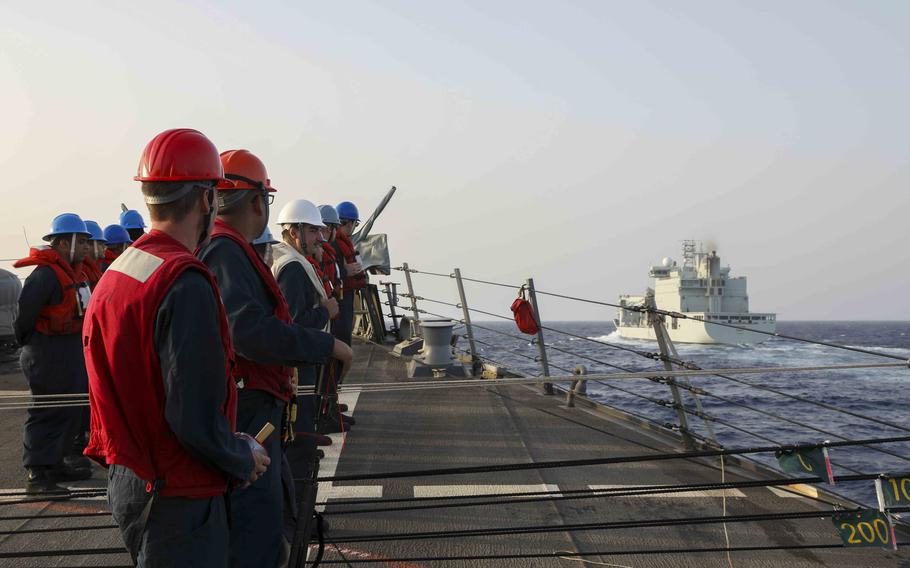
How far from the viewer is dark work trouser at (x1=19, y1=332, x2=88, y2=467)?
536 cm

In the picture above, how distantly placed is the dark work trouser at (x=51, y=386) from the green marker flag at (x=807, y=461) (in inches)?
193

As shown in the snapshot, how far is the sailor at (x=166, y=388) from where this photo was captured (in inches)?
71.4

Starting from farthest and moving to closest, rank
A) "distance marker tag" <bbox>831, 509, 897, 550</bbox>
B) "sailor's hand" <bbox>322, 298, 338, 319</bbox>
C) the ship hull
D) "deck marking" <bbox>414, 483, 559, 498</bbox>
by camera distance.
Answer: the ship hull, "deck marking" <bbox>414, 483, 559, 498</bbox>, "sailor's hand" <bbox>322, 298, 338, 319</bbox>, "distance marker tag" <bbox>831, 509, 897, 550</bbox>

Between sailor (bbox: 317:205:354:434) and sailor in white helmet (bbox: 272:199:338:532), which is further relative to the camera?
sailor (bbox: 317:205:354:434)

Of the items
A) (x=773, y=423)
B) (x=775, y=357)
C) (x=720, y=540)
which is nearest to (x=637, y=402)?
(x=773, y=423)

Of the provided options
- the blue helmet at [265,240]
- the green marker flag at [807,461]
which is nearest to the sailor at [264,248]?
the blue helmet at [265,240]

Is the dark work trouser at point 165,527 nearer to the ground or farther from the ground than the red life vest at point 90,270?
nearer to the ground

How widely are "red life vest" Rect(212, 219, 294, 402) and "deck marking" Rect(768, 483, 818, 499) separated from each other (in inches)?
152

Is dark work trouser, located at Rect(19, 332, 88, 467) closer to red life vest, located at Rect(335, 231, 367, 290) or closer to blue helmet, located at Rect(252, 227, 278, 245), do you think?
blue helmet, located at Rect(252, 227, 278, 245)

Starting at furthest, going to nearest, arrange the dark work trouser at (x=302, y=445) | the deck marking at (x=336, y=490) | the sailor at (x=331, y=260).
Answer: the sailor at (x=331, y=260)
the deck marking at (x=336, y=490)
the dark work trouser at (x=302, y=445)

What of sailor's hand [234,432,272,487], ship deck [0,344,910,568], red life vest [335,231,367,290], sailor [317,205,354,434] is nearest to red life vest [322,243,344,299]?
sailor [317,205,354,434]

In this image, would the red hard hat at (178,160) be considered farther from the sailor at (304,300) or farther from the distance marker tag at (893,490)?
the distance marker tag at (893,490)

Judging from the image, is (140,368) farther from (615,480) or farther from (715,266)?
(715,266)

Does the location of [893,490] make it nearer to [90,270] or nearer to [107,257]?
[90,270]
